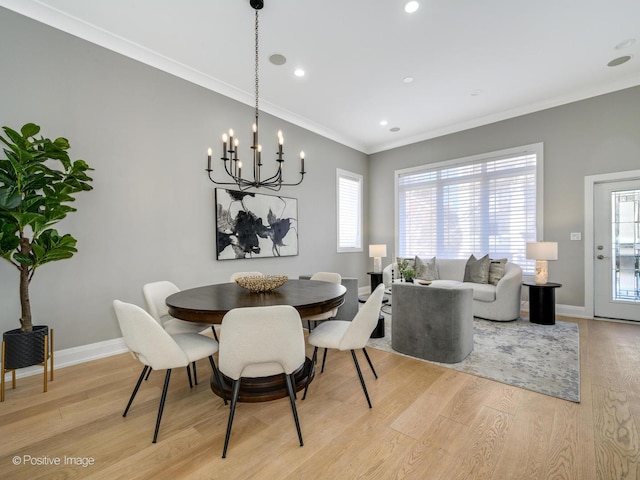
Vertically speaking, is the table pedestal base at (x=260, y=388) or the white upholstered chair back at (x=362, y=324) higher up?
the white upholstered chair back at (x=362, y=324)

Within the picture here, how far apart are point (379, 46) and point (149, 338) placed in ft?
11.2

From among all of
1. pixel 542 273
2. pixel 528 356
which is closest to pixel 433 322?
pixel 528 356

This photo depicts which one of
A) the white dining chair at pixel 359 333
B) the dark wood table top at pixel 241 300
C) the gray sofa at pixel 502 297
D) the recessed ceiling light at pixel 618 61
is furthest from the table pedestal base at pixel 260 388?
the recessed ceiling light at pixel 618 61

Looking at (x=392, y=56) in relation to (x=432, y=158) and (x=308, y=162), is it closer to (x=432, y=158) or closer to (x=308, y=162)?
(x=308, y=162)

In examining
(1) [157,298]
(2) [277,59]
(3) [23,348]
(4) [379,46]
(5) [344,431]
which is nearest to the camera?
(5) [344,431]

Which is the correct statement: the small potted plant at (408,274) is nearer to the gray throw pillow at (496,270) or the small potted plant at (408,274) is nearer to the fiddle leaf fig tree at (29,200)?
the gray throw pillow at (496,270)

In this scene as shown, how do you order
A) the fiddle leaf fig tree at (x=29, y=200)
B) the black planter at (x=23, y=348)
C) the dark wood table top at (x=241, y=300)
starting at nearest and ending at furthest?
1. the dark wood table top at (x=241, y=300)
2. the fiddle leaf fig tree at (x=29, y=200)
3. the black planter at (x=23, y=348)

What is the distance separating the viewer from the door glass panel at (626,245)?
12.8 feet

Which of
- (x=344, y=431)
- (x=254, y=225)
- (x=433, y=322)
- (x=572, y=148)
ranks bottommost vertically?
(x=344, y=431)

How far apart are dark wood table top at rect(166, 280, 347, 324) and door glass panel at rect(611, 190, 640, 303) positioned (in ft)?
13.9

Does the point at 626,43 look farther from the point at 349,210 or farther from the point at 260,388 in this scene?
the point at 260,388

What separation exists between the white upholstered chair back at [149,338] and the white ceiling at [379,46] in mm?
2626

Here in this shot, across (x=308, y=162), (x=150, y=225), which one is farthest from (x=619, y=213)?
(x=150, y=225)

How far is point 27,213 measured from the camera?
6.88 feet
